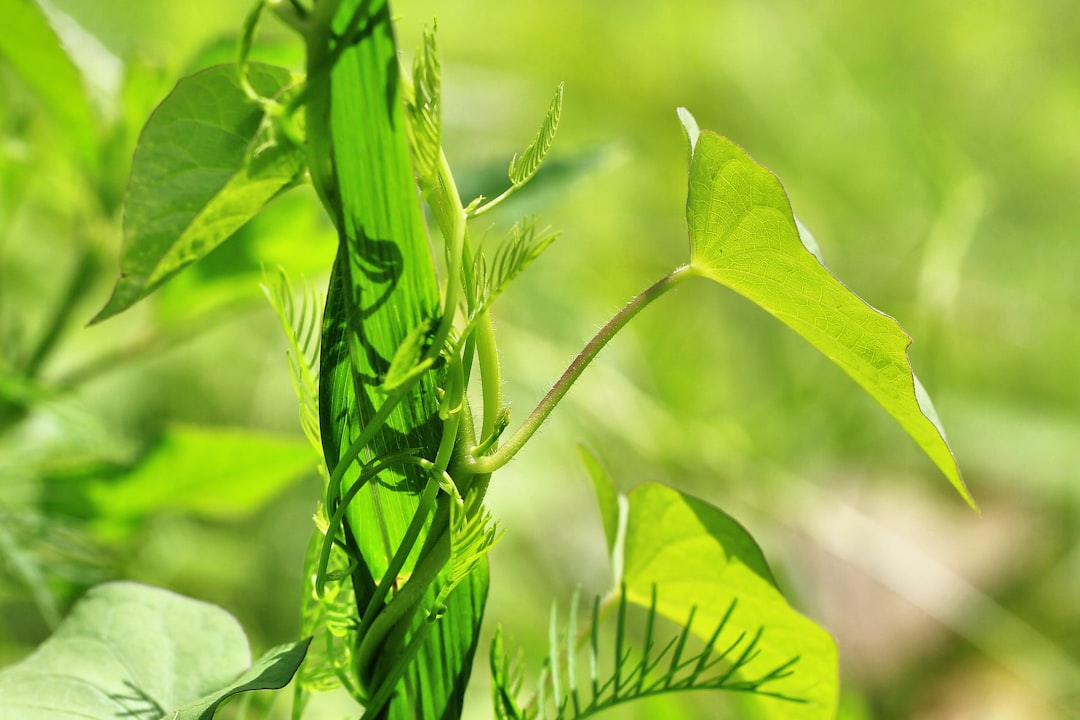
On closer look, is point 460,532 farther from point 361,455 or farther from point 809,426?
point 809,426

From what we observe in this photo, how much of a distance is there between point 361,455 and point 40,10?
0.25 metres

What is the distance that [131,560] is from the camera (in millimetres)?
439

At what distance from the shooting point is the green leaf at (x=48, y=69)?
13.2 inches

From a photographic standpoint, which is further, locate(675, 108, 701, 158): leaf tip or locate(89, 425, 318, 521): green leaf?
locate(89, 425, 318, 521): green leaf

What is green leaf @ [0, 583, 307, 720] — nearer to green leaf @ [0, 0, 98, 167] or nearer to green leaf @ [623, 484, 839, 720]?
green leaf @ [623, 484, 839, 720]

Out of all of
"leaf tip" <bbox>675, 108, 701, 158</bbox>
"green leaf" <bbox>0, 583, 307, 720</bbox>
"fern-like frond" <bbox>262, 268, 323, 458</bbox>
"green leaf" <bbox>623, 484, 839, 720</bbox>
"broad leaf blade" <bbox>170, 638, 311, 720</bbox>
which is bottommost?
"green leaf" <bbox>0, 583, 307, 720</bbox>

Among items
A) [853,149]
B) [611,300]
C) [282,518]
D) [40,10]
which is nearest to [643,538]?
[40,10]

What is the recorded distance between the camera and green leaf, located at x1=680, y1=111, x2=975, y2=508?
18cm

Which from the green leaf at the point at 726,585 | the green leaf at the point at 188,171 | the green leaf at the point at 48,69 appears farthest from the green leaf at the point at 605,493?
the green leaf at the point at 48,69

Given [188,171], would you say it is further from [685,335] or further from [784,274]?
[685,335]

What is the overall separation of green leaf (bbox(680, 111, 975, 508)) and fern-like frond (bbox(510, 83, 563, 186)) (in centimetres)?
2

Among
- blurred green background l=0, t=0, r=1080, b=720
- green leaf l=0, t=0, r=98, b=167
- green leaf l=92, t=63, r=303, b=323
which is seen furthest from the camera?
blurred green background l=0, t=0, r=1080, b=720

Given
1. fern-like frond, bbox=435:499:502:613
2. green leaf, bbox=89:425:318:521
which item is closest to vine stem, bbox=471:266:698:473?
fern-like frond, bbox=435:499:502:613

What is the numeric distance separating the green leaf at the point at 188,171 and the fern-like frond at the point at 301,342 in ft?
0.07
